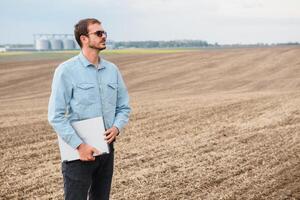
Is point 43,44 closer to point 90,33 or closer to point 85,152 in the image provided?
point 90,33

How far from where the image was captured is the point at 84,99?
3.28 m

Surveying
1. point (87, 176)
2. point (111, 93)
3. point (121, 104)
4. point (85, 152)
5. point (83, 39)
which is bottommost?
point (87, 176)

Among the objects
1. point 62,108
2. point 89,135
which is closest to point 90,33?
point 62,108

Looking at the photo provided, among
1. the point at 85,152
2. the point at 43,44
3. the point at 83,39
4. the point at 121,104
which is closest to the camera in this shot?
the point at 85,152

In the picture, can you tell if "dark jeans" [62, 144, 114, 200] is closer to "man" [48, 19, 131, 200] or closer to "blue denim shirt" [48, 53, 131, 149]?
"man" [48, 19, 131, 200]

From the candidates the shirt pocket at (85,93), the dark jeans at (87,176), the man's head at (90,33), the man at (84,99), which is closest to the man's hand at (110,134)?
the man at (84,99)

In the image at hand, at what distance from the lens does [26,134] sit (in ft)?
35.7

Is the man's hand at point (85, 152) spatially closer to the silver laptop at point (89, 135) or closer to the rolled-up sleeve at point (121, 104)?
the silver laptop at point (89, 135)

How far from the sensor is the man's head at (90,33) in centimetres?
329

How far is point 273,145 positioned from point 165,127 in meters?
3.26

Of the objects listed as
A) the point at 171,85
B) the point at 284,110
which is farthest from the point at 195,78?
the point at 284,110

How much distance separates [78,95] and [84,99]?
0.05 m

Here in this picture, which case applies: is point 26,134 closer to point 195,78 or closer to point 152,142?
point 152,142

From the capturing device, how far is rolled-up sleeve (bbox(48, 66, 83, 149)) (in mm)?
3199
